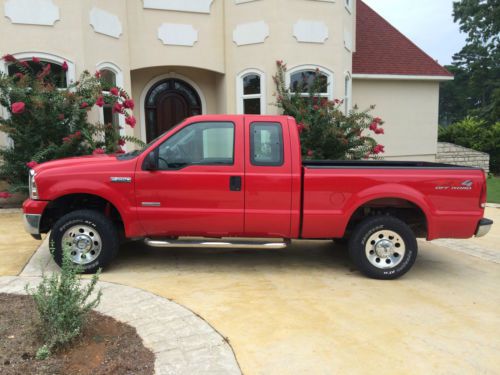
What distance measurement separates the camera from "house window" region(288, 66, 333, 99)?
11.8 metres

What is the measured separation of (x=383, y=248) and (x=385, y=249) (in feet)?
0.09

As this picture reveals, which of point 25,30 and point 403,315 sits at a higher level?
point 25,30

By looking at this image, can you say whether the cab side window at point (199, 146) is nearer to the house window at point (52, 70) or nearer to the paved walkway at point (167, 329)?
the paved walkway at point (167, 329)

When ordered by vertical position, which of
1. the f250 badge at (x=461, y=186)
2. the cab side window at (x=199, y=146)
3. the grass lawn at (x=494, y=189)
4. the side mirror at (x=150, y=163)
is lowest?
the grass lawn at (x=494, y=189)

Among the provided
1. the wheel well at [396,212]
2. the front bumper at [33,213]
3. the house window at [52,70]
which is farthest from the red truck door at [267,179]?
the house window at [52,70]

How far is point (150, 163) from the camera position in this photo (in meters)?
5.18

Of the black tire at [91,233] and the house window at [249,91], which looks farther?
the house window at [249,91]

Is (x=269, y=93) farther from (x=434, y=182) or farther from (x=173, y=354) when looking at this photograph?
(x=173, y=354)

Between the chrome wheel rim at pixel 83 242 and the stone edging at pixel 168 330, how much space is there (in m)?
0.50

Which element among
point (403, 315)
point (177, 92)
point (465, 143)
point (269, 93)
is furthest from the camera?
point (465, 143)

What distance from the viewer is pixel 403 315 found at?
4.33 meters

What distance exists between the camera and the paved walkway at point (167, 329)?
3318 millimetres

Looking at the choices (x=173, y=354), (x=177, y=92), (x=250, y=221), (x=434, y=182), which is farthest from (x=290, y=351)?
(x=177, y=92)

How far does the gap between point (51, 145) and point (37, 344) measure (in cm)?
575
